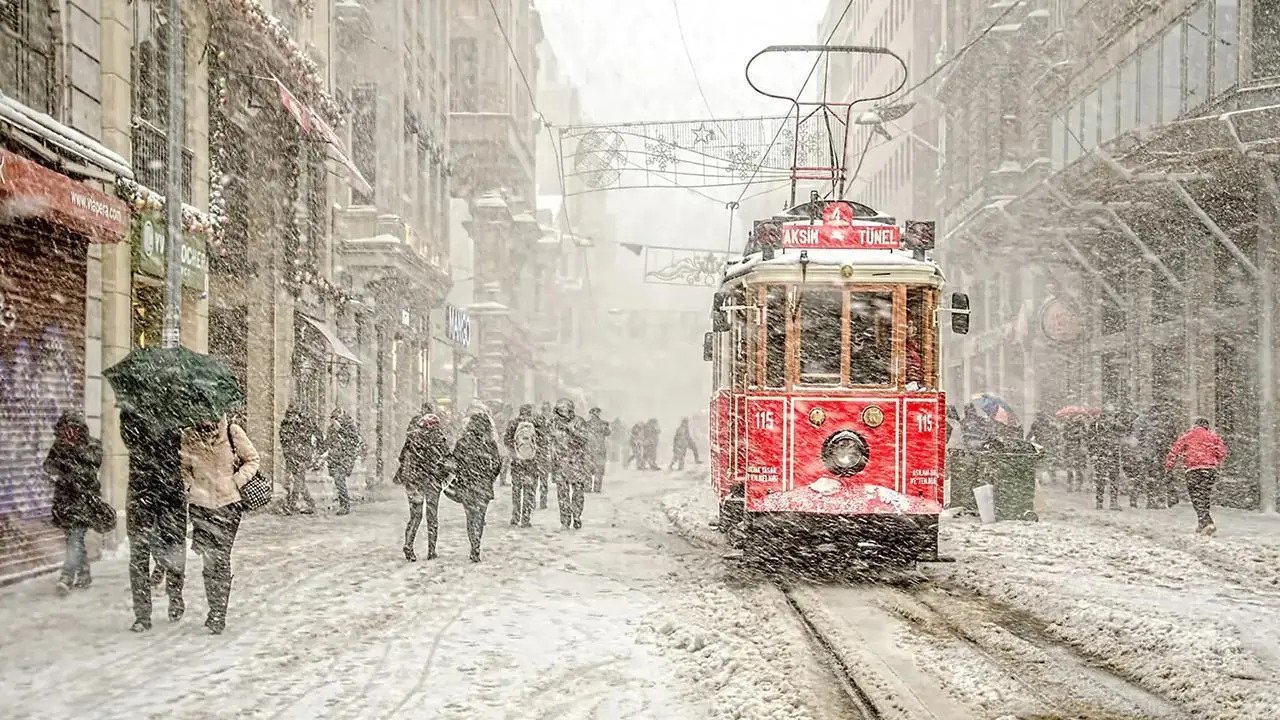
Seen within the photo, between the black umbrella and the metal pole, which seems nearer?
the black umbrella

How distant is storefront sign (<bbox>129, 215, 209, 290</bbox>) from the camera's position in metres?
15.4

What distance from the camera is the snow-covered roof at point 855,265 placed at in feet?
40.2

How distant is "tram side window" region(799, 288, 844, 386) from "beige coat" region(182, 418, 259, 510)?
17.1 feet

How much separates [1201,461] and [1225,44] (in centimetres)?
809

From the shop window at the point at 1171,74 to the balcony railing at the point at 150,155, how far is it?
16206mm

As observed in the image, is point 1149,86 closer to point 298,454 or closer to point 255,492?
point 298,454

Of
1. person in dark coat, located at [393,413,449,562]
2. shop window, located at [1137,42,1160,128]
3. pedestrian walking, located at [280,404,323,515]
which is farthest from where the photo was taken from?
shop window, located at [1137,42,1160,128]

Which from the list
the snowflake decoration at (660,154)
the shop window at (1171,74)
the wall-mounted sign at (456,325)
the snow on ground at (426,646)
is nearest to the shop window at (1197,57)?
the shop window at (1171,74)

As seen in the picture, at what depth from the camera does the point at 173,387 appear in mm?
9133

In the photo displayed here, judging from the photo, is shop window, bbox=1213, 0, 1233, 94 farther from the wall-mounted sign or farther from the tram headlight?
the wall-mounted sign

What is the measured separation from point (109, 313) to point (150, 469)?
611 cm

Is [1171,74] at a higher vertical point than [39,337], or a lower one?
higher

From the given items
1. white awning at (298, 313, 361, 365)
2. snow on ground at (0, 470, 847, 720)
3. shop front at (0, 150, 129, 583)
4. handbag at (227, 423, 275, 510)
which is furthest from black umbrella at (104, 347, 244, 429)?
white awning at (298, 313, 361, 365)

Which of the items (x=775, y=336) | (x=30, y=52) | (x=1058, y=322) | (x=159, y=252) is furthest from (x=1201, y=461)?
(x=1058, y=322)
